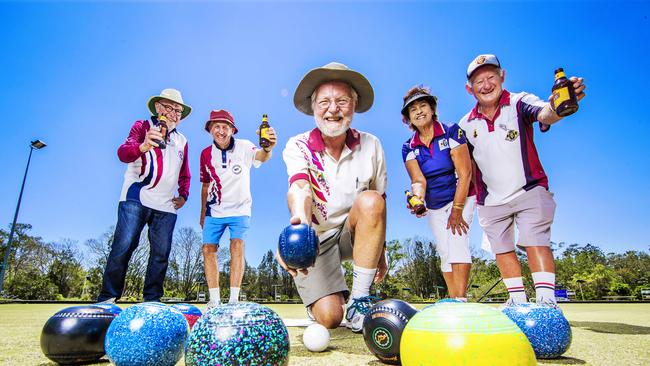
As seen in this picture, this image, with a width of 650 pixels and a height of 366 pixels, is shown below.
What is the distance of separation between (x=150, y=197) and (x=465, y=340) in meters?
4.78

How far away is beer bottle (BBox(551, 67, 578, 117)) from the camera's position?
363 cm

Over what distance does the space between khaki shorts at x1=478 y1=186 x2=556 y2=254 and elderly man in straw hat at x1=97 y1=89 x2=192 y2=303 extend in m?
4.41

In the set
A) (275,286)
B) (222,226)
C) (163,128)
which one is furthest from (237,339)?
(275,286)

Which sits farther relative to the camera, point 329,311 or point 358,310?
point 329,311

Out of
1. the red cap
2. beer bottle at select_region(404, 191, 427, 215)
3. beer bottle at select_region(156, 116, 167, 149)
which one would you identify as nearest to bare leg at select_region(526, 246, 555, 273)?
beer bottle at select_region(404, 191, 427, 215)

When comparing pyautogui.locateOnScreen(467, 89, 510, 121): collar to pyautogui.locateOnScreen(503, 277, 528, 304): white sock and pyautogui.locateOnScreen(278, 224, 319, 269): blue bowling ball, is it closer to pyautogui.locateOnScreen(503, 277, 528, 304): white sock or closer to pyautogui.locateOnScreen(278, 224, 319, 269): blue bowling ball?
pyautogui.locateOnScreen(503, 277, 528, 304): white sock

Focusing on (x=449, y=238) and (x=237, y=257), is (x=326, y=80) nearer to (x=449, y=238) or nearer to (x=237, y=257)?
(x=449, y=238)

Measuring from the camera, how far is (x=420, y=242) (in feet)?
169

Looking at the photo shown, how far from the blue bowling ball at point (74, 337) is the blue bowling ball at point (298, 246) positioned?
1340mm

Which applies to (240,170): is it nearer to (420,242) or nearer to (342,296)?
(342,296)

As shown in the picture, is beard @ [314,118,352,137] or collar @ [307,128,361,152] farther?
collar @ [307,128,361,152]

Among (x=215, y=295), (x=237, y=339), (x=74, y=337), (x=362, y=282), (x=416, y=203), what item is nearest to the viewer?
(x=237, y=339)

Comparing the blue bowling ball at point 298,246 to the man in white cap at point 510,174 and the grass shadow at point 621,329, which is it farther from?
the grass shadow at point 621,329

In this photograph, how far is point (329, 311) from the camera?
12.4 ft
